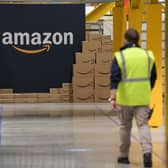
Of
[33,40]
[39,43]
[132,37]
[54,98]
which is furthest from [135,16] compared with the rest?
[33,40]

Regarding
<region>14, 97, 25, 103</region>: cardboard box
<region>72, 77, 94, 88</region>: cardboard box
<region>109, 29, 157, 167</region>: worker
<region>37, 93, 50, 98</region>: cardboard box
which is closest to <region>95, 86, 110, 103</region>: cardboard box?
<region>72, 77, 94, 88</region>: cardboard box

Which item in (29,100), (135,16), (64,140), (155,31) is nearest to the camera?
(64,140)

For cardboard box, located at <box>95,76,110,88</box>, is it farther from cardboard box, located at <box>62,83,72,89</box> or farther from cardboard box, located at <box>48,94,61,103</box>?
cardboard box, located at <box>48,94,61,103</box>

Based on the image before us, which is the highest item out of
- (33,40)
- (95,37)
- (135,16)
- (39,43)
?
(135,16)

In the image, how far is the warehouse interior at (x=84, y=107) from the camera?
10188 mm

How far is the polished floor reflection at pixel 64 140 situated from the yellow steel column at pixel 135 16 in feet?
8.22

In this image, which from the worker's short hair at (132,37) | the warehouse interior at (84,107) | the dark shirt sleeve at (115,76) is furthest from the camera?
the warehouse interior at (84,107)

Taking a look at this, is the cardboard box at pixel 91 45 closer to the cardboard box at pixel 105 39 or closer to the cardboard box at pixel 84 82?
the cardboard box at pixel 105 39

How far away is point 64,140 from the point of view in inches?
492

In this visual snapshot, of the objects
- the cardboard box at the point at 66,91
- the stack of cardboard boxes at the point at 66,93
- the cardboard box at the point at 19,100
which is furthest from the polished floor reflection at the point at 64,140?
the cardboard box at the point at 66,91

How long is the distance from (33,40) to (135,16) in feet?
34.5

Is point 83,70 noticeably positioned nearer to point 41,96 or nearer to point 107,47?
point 107,47

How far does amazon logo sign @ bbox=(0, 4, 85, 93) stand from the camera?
82.9 ft

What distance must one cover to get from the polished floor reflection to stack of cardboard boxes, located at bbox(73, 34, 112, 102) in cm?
416
